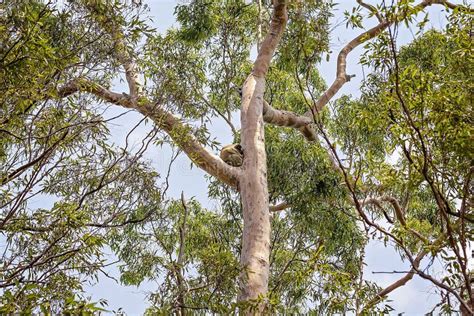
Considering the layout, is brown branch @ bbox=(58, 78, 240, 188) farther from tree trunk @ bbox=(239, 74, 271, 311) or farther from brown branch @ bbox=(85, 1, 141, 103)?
brown branch @ bbox=(85, 1, 141, 103)

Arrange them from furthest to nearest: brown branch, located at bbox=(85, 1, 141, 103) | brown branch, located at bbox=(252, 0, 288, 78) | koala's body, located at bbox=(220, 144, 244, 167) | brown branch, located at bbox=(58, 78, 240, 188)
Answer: brown branch, located at bbox=(252, 0, 288, 78)
koala's body, located at bbox=(220, 144, 244, 167)
brown branch, located at bbox=(58, 78, 240, 188)
brown branch, located at bbox=(85, 1, 141, 103)

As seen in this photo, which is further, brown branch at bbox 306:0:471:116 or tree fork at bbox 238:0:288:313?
brown branch at bbox 306:0:471:116

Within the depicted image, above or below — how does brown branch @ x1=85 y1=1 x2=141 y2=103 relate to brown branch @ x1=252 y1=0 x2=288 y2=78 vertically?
below

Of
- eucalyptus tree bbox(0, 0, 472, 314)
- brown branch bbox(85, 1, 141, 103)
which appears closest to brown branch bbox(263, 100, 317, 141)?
eucalyptus tree bbox(0, 0, 472, 314)

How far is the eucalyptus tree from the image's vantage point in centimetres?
334

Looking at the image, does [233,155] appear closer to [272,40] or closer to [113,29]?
[272,40]

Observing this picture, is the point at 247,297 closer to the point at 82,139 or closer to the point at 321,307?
A: the point at 82,139

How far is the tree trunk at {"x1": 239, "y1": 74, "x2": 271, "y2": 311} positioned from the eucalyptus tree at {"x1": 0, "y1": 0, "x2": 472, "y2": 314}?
0.04 feet

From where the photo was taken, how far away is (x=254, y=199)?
17.0 feet

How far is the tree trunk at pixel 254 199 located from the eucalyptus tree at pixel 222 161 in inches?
0.5

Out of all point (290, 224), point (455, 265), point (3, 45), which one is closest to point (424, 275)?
point (455, 265)

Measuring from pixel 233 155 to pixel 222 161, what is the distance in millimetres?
122

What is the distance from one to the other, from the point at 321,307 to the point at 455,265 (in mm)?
4486

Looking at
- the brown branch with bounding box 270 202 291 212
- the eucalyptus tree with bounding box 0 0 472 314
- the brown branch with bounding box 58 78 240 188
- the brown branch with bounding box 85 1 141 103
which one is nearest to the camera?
the eucalyptus tree with bounding box 0 0 472 314
